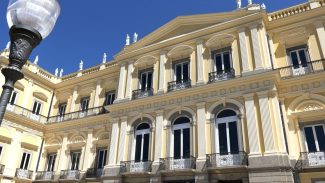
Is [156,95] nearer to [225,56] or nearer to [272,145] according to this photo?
[225,56]

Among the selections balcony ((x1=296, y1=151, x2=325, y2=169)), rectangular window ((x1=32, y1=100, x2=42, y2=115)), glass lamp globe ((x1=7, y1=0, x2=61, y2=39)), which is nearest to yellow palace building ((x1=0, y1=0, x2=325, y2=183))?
balcony ((x1=296, y1=151, x2=325, y2=169))

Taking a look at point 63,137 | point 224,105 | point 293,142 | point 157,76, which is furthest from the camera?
point 63,137

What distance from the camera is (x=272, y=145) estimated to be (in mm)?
11094

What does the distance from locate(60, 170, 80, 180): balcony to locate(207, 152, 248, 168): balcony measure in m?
8.89

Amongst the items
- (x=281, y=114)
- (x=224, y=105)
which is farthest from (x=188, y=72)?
(x=281, y=114)

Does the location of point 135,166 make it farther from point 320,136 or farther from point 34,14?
point 34,14

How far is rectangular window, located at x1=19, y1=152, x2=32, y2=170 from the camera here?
1821cm

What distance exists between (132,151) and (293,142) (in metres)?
7.53

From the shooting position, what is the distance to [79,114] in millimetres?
19750

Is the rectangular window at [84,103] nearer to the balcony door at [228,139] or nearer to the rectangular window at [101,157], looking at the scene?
the rectangular window at [101,157]

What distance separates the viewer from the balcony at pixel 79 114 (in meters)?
18.9

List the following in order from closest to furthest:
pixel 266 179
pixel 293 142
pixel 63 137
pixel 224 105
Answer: pixel 266 179, pixel 293 142, pixel 224 105, pixel 63 137

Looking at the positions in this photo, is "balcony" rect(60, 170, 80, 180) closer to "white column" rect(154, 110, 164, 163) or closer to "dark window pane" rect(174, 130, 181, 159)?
"white column" rect(154, 110, 164, 163)

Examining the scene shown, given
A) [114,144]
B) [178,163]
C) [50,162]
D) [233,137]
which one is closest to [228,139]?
[233,137]
